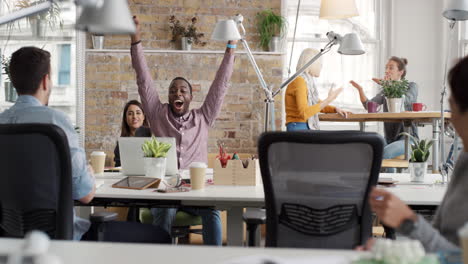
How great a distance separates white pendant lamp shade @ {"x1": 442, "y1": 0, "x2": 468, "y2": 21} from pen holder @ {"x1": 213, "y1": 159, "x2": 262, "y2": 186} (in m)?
1.51

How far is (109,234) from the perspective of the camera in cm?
306

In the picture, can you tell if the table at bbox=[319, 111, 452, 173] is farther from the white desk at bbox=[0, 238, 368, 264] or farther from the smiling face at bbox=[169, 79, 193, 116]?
the white desk at bbox=[0, 238, 368, 264]

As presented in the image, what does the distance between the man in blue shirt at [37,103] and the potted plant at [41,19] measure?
3.36 m

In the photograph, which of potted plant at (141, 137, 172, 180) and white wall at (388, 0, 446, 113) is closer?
potted plant at (141, 137, 172, 180)

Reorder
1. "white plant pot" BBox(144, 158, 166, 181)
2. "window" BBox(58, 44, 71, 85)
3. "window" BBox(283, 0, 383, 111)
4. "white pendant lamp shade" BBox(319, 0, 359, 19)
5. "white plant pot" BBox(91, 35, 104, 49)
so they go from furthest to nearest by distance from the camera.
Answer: "window" BBox(283, 0, 383, 111)
"white plant pot" BBox(91, 35, 104, 49)
"window" BBox(58, 44, 71, 85)
"white pendant lamp shade" BBox(319, 0, 359, 19)
"white plant pot" BBox(144, 158, 166, 181)

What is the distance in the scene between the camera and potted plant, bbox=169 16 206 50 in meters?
7.28

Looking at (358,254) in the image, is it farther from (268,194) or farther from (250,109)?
(250,109)

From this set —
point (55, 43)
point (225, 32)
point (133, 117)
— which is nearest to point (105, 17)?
point (225, 32)

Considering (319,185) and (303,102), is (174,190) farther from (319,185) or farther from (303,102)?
A: (303,102)

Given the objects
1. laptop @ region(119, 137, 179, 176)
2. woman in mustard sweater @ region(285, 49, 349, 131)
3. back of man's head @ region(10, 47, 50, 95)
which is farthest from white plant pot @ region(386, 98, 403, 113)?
back of man's head @ region(10, 47, 50, 95)

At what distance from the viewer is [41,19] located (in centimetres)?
602

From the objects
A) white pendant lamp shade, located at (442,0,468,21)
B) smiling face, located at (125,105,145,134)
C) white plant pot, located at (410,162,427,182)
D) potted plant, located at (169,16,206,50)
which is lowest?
white plant pot, located at (410,162,427,182)

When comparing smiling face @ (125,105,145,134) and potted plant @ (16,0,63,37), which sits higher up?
potted plant @ (16,0,63,37)

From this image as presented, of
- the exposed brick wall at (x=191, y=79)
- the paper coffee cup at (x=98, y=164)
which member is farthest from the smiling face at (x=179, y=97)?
the exposed brick wall at (x=191, y=79)
